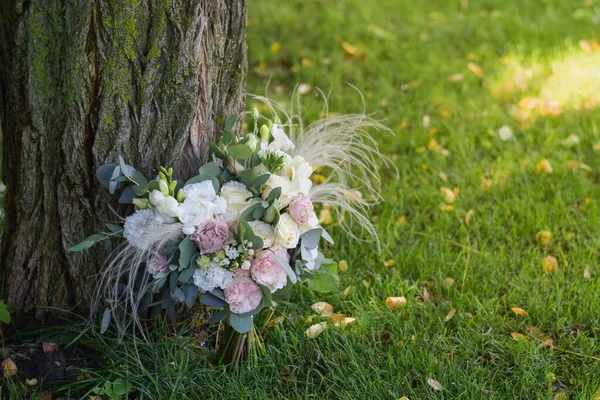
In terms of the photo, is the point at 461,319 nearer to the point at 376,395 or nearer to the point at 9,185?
the point at 376,395

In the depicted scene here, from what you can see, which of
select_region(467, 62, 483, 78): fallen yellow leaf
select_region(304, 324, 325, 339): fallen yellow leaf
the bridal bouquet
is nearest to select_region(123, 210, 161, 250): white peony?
the bridal bouquet

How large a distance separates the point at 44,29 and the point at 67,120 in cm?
27

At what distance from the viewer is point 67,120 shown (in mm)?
2039

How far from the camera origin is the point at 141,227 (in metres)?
1.93

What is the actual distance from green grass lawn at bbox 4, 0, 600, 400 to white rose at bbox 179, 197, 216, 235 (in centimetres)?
51

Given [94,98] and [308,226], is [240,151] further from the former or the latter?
[94,98]

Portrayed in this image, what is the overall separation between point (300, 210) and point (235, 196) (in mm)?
196

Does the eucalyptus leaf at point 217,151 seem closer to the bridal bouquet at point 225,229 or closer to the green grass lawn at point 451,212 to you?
the bridal bouquet at point 225,229

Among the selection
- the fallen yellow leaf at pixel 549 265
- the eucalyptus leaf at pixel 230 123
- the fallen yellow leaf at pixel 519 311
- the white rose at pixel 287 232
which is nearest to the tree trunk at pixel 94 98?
the eucalyptus leaf at pixel 230 123

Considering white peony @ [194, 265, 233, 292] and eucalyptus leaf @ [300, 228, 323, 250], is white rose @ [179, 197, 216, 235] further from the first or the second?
eucalyptus leaf @ [300, 228, 323, 250]

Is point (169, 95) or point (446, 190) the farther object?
point (446, 190)

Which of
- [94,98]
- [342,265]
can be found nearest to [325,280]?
[342,265]

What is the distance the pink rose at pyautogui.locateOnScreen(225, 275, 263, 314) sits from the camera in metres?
1.93

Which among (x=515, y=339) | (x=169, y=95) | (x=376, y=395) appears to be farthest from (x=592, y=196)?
(x=169, y=95)
